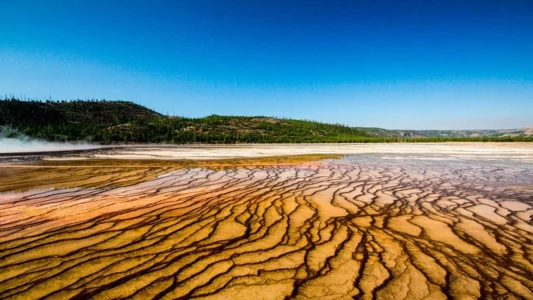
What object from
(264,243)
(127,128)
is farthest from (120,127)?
(264,243)

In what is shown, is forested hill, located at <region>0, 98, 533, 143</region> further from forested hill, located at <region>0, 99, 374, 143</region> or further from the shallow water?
the shallow water

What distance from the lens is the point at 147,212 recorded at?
3988 mm

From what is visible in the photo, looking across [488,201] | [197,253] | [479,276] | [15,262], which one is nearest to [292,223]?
[197,253]

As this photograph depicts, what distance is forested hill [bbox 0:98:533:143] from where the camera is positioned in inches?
1647

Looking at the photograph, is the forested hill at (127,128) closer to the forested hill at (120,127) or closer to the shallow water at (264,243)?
the forested hill at (120,127)

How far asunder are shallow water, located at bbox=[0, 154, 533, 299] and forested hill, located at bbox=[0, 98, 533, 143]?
35.1 meters

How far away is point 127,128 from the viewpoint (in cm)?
5097

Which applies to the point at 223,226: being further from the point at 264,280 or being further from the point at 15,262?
the point at 15,262

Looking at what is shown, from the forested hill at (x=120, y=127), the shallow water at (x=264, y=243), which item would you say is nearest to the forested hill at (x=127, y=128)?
the forested hill at (x=120, y=127)

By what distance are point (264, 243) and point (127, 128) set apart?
5447 cm

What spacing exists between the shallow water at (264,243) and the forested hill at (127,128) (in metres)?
35.1

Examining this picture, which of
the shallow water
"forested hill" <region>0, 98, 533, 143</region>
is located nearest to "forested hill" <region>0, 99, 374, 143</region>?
"forested hill" <region>0, 98, 533, 143</region>

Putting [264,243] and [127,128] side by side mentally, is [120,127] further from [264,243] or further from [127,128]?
[264,243]

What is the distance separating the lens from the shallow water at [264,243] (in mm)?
2088
